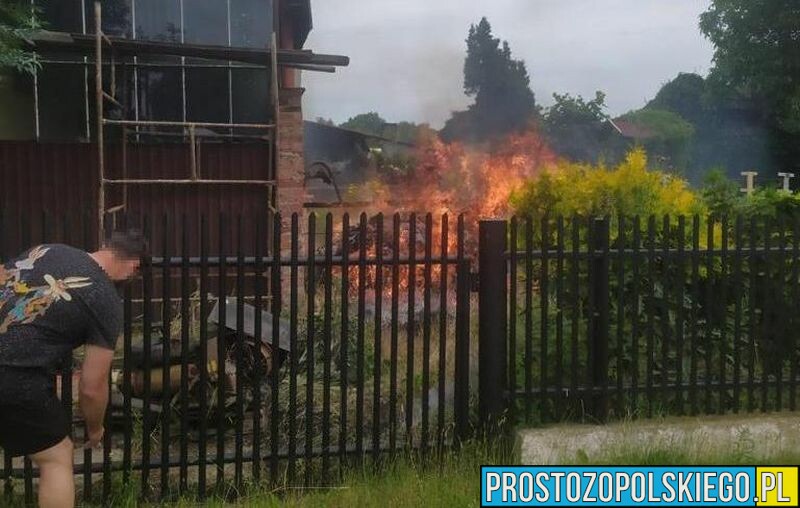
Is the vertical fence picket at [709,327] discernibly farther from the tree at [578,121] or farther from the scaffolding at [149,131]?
the tree at [578,121]

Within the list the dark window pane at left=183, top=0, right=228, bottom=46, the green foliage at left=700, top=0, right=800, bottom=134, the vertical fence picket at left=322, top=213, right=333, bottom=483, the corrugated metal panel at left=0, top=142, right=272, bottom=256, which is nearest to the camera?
the vertical fence picket at left=322, top=213, right=333, bottom=483

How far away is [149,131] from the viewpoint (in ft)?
29.0

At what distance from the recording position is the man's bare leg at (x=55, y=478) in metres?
3.57

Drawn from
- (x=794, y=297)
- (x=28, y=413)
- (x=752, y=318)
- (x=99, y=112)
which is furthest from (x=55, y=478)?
(x=99, y=112)

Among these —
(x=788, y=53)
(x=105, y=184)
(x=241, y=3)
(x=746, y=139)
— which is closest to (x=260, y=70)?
(x=241, y=3)

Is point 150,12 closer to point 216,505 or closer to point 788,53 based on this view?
point 216,505

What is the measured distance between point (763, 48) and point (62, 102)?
24.9 metres

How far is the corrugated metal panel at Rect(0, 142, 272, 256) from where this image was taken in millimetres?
8438

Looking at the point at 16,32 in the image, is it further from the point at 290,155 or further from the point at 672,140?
the point at 672,140

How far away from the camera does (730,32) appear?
27.2m

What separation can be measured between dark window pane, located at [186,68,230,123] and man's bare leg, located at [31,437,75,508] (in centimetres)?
600

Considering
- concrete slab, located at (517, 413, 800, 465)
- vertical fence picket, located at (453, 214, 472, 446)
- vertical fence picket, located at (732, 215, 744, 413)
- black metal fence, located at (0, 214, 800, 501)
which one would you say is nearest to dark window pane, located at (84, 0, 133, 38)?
black metal fence, located at (0, 214, 800, 501)

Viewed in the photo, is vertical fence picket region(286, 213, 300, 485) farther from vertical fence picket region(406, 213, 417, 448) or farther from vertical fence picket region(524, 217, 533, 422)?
vertical fence picket region(524, 217, 533, 422)

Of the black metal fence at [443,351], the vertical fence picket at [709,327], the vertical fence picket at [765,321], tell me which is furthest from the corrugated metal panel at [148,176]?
the vertical fence picket at [765,321]
